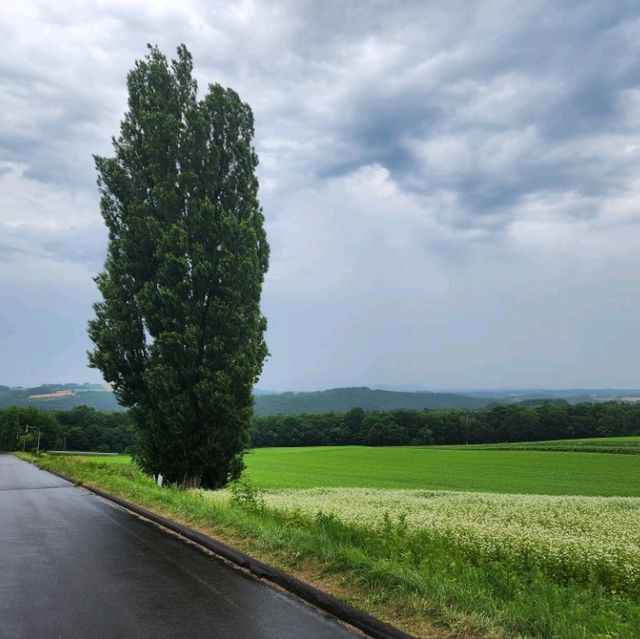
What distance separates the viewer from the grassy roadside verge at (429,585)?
5156 mm

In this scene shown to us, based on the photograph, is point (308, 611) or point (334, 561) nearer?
point (308, 611)

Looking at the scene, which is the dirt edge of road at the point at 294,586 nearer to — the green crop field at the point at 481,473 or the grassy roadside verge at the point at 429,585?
the grassy roadside verge at the point at 429,585

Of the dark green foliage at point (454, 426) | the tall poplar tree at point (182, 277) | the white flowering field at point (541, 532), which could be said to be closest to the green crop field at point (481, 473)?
the tall poplar tree at point (182, 277)

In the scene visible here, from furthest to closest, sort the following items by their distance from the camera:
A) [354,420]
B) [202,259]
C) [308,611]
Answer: [354,420] → [202,259] → [308,611]

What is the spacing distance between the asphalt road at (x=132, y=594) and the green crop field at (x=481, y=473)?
1952 centimetres

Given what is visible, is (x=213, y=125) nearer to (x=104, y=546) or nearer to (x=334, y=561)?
(x=104, y=546)

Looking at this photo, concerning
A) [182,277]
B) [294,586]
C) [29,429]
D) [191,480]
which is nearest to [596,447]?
[191,480]

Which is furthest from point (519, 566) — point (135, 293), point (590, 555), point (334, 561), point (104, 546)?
point (135, 293)

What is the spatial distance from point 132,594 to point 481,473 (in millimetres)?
38705

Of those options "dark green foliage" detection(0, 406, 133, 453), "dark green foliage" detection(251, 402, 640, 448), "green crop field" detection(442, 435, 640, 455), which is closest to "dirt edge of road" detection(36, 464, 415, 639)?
"green crop field" detection(442, 435, 640, 455)

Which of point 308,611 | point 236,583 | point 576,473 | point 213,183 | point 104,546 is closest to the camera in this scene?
point 308,611

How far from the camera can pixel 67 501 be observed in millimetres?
18438

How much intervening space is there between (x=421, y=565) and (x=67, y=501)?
49.2 feet

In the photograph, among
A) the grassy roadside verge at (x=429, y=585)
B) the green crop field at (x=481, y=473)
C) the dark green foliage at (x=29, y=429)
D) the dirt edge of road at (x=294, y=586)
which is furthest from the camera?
→ the dark green foliage at (x=29, y=429)
